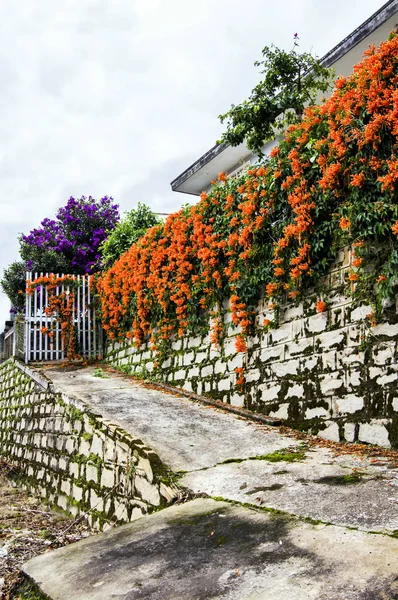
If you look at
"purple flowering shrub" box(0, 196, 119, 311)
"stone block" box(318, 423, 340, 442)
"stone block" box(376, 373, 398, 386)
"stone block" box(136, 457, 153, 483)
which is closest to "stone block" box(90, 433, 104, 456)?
"stone block" box(136, 457, 153, 483)

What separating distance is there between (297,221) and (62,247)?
10.5 m

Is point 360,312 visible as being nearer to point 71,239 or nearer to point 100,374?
point 100,374

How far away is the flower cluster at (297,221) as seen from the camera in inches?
190

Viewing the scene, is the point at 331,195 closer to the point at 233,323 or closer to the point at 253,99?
the point at 233,323

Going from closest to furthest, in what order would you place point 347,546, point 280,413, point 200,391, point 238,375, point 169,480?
point 347,546, point 169,480, point 280,413, point 238,375, point 200,391

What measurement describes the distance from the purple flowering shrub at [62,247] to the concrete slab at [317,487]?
10.7 meters

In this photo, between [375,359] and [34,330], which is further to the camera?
[34,330]

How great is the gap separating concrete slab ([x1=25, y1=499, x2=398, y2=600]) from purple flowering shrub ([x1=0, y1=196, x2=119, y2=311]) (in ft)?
38.1

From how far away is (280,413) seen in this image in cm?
605

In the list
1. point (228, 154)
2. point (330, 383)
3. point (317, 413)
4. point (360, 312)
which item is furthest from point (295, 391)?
point (228, 154)

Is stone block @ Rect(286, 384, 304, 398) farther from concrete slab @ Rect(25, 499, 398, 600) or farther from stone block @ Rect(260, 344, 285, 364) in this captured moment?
concrete slab @ Rect(25, 499, 398, 600)

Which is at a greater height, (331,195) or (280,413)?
(331,195)

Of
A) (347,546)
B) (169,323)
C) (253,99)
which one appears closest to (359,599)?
(347,546)

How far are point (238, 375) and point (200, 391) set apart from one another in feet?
3.37
